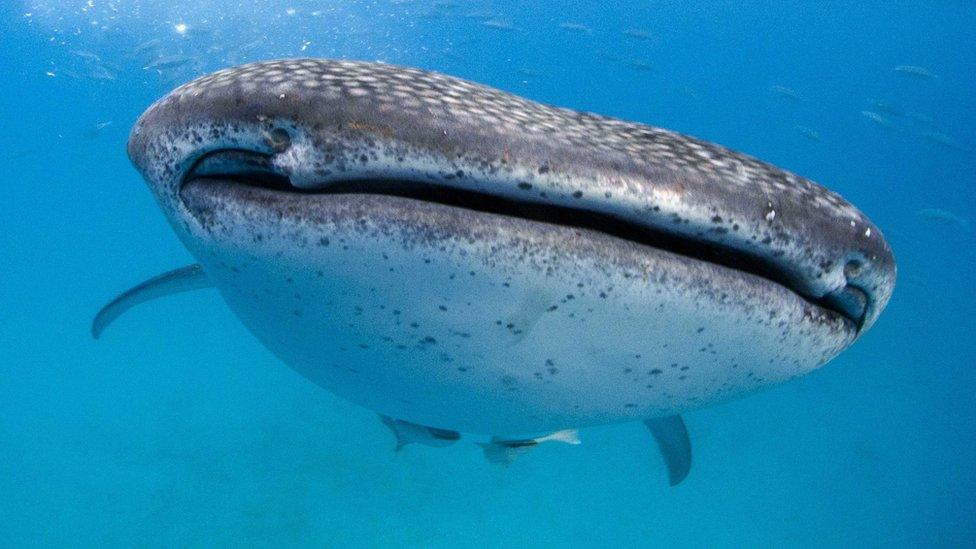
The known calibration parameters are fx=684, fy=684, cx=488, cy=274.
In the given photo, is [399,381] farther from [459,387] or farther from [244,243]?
[244,243]

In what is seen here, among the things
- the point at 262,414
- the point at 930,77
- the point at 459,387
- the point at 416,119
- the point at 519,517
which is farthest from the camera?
A: the point at 262,414

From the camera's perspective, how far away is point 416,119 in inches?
56.4

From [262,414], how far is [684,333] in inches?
1024

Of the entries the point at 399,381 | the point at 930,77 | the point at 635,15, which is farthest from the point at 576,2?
the point at 399,381

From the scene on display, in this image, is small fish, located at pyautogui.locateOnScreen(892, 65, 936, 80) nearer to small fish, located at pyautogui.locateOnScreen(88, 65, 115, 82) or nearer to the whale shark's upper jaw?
the whale shark's upper jaw

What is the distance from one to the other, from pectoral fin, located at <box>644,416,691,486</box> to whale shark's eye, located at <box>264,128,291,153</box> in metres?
3.29

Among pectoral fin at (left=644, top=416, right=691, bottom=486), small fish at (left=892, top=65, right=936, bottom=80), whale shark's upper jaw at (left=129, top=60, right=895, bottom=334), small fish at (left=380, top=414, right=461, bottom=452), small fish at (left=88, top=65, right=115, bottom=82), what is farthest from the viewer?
small fish at (left=88, top=65, right=115, bottom=82)

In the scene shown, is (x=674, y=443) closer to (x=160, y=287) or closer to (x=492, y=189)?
(x=160, y=287)

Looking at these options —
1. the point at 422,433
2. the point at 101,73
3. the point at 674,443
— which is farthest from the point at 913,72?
the point at 101,73

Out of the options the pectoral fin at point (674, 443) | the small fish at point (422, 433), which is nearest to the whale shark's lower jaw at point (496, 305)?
the small fish at point (422, 433)

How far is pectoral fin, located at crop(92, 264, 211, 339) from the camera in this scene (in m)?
3.86

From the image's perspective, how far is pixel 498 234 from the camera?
4.75 feet

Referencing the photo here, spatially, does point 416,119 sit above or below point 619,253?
above

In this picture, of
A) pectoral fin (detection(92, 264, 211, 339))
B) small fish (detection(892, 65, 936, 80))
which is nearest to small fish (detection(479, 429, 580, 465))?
pectoral fin (detection(92, 264, 211, 339))
